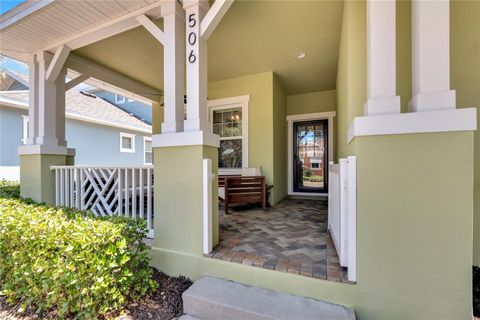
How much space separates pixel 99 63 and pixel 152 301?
168 inches

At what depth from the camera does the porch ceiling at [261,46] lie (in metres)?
2.73

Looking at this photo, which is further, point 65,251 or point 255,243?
point 255,243

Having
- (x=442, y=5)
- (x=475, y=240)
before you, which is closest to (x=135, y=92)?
(x=442, y=5)

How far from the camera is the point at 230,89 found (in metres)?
4.95

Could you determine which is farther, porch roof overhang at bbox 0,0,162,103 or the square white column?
the square white column

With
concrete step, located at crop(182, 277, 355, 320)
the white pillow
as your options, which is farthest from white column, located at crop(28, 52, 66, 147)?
concrete step, located at crop(182, 277, 355, 320)

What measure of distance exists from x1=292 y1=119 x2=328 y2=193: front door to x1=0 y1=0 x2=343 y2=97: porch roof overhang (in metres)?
1.34

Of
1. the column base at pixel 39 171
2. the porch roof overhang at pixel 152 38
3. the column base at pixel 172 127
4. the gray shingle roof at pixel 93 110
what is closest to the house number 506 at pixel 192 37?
the porch roof overhang at pixel 152 38

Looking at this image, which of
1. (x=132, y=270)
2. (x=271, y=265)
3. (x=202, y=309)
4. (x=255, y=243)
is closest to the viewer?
(x=202, y=309)

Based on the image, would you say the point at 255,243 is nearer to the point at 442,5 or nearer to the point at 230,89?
the point at 442,5

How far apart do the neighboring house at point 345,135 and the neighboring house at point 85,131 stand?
158 inches

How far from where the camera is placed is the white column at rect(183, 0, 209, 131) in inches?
86.7

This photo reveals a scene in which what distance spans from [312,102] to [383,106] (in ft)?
14.3

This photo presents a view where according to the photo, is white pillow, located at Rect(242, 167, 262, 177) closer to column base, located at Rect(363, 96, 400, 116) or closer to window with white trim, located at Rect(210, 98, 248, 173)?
window with white trim, located at Rect(210, 98, 248, 173)
